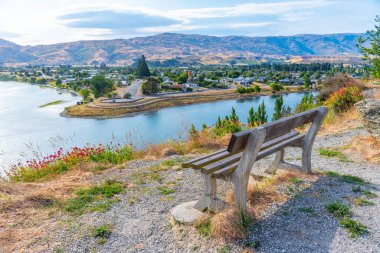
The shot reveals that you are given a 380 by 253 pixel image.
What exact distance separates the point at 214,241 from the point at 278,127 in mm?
1356

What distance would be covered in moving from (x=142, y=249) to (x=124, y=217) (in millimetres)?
738

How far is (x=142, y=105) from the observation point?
4978cm

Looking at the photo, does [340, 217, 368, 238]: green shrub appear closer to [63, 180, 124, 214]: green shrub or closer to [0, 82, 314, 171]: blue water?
[63, 180, 124, 214]: green shrub

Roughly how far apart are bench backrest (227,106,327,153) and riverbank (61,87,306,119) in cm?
4264

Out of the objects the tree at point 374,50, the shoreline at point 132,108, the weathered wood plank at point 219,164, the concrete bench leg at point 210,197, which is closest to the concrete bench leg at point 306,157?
the weathered wood plank at point 219,164

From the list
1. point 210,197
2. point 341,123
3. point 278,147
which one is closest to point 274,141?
point 278,147

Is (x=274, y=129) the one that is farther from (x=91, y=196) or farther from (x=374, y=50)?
(x=374, y=50)

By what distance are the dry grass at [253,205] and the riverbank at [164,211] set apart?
2 cm

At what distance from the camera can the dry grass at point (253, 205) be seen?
9.70ft

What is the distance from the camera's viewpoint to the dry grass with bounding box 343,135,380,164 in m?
5.22

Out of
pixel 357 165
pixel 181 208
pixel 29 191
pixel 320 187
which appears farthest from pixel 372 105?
pixel 29 191

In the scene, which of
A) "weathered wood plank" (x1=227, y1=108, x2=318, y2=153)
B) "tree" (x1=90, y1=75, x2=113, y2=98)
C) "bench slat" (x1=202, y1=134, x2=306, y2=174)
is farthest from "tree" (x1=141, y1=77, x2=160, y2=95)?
"weathered wood plank" (x1=227, y1=108, x2=318, y2=153)

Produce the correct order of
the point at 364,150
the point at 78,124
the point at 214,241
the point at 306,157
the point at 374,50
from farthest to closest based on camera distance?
the point at 78,124
the point at 374,50
the point at 364,150
the point at 306,157
the point at 214,241

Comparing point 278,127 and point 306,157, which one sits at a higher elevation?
point 278,127
